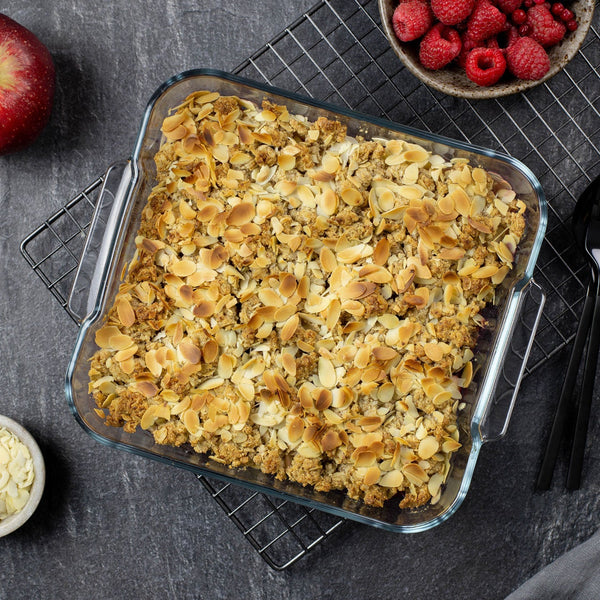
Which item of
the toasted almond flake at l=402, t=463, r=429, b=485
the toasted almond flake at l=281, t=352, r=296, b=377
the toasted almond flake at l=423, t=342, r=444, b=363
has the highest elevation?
the toasted almond flake at l=423, t=342, r=444, b=363

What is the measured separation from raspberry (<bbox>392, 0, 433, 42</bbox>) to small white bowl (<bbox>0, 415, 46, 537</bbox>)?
3.79 feet

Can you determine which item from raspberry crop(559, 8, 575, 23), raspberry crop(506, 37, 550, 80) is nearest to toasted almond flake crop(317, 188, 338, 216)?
raspberry crop(506, 37, 550, 80)

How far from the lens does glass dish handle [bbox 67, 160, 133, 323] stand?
1258 mm

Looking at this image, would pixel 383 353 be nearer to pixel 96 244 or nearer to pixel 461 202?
pixel 461 202

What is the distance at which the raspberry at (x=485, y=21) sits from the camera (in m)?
1.25

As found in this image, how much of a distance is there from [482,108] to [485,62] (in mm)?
159

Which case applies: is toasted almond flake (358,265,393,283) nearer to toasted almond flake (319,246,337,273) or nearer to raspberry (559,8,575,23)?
toasted almond flake (319,246,337,273)

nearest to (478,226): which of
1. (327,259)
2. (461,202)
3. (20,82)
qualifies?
(461,202)

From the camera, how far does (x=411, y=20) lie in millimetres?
1264

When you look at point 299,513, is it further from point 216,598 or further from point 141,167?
point 141,167

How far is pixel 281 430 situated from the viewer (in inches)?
47.5

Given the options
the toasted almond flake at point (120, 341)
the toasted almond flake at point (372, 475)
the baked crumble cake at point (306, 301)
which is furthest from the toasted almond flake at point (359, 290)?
the toasted almond flake at point (120, 341)

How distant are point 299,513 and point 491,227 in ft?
2.48

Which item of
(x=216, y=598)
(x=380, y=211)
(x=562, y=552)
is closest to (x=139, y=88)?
(x=380, y=211)
